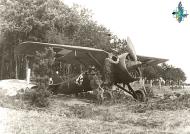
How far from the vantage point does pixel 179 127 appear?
8445 mm

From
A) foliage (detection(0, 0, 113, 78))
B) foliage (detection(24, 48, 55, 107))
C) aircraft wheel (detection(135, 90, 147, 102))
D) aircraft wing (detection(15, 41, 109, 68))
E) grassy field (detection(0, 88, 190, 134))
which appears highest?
foliage (detection(0, 0, 113, 78))

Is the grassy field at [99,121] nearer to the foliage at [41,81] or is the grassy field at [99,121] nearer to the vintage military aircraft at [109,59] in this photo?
the foliage at [41,81]

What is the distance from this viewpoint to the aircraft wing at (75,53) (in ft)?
47.8

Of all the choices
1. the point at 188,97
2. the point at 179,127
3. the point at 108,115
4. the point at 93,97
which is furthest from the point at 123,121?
the point at 93,97

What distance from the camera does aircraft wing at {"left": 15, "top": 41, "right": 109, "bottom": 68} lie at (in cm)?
1455

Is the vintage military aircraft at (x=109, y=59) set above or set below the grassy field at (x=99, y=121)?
above

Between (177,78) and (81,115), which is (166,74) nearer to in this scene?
(177,78)

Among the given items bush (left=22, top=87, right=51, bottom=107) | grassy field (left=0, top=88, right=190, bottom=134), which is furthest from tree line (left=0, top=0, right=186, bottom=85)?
grassy field (left=0, top=88, right=190, bottom=134)

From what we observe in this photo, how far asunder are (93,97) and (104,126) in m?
8.80

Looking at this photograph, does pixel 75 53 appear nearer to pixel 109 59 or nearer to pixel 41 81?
Answer: pixel 109 59

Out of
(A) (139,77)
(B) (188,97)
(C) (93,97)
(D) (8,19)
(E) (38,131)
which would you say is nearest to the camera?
(E) (38,131)

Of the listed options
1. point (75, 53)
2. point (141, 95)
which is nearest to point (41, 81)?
point (75, 53)

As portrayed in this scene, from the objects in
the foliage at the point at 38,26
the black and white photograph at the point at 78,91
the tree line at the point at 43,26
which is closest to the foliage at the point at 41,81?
the black and white photograph at the point at 78,91

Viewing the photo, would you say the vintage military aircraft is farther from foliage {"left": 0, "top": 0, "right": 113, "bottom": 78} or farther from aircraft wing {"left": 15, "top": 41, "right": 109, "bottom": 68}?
foliage {"left": 0, "top": 0, "right": 113, "bottom": 78}
